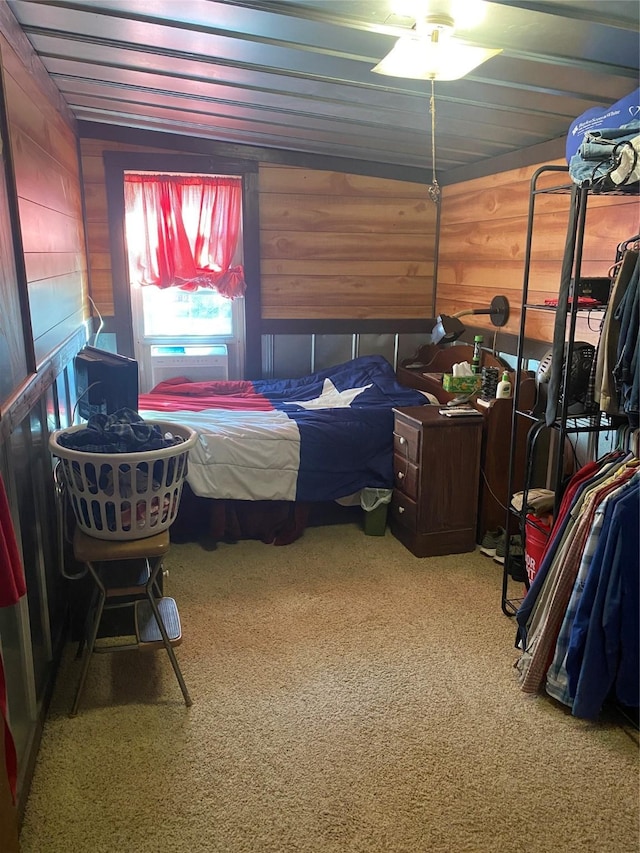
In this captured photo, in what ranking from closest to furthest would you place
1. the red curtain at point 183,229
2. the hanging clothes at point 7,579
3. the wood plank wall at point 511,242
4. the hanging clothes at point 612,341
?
the hanging clothes at point 7,579
the hanging clothes at point 612,341
the wood plank wall at point 511,242
the red curtain at point 183,229

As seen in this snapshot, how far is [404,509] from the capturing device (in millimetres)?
3238

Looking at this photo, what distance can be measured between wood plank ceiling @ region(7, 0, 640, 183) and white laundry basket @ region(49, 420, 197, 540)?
1333 millimetres

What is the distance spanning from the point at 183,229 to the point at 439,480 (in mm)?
2224

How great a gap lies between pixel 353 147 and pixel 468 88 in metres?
1.35

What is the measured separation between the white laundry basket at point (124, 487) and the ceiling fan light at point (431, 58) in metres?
1.35

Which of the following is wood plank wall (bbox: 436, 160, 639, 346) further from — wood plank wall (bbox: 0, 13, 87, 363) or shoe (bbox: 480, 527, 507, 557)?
wood plank wall (bbox: 0, 13, 87, 363)

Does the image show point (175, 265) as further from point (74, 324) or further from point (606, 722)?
point (606, 722)

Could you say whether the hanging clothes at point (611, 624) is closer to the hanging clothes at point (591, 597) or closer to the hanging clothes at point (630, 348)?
the hanging clothes at point (591, 597)

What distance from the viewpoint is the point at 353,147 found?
371cm

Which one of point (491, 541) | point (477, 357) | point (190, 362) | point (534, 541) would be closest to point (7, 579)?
point (534, 541)

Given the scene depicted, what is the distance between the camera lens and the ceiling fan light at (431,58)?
75.8 inches

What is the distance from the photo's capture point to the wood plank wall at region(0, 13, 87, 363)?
205cm

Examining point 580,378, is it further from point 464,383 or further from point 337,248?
point 337,248

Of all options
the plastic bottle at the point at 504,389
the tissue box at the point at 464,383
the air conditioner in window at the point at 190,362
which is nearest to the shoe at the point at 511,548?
the plastic bottle at the point at 504,389
